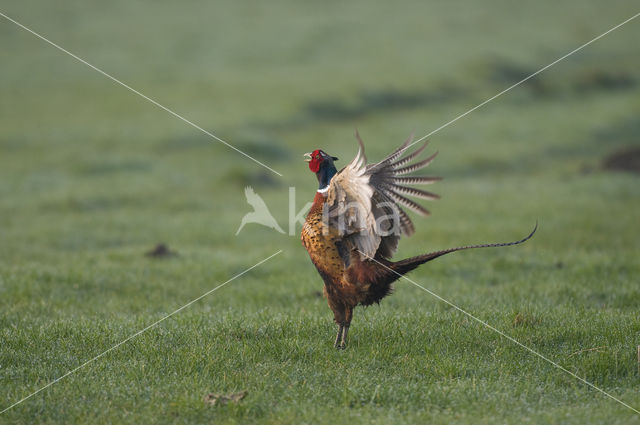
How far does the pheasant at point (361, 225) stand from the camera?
19.4 ft

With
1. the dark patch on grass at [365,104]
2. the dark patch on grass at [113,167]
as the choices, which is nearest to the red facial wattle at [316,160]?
the dark patch on grass at [113,167]

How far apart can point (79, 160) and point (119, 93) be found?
11.2m

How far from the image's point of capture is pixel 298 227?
15469mm

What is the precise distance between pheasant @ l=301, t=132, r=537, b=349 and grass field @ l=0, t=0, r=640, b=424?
79 centimetres

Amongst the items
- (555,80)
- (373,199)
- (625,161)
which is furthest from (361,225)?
(555,80)

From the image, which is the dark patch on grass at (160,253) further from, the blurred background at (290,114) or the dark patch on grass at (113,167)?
the dark patch on grass at (113,167)

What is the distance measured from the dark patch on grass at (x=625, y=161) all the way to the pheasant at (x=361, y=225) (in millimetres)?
15888

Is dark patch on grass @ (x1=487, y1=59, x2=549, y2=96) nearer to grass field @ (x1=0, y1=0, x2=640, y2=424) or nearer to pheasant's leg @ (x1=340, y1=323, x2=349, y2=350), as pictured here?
grass field @ (x1=0, y1=0, x2=640, y2=424)

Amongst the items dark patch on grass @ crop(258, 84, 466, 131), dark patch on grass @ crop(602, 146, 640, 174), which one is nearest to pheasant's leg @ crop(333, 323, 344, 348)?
dark patch on grass @ crop(602, 146, 640, 174)

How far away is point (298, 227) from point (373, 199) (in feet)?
31.1

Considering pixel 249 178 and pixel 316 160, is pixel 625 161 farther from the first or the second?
pixel 316 160

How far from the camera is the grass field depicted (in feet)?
19.1

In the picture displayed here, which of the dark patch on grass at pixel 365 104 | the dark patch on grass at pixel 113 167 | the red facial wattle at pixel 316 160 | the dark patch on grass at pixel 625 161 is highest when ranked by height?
the dark patch on grass at pixel 365 104

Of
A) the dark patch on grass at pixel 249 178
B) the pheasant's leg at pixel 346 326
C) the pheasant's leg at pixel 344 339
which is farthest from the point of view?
the dark patch on grass at pixel 249 178
